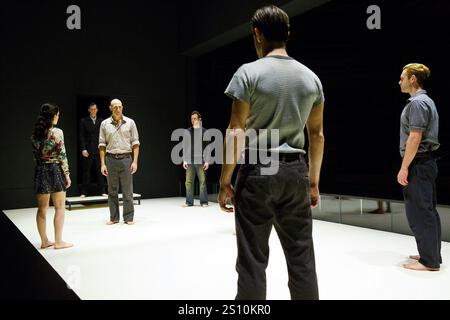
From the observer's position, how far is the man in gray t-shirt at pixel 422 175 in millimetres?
2824

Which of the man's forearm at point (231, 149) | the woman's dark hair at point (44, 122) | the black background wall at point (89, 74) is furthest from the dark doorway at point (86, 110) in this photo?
the man's forearm at point (231, 149)

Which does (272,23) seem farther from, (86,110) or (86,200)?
(86,110)

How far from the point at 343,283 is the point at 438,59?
2763mm

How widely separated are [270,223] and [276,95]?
0.48 m

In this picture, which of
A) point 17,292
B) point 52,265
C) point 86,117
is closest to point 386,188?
point 52,265

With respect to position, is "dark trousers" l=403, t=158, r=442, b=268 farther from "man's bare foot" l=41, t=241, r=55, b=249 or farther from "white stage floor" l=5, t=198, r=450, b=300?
"man's bare foot" l=41, t=241, r=55, b=249

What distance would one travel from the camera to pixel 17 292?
2297 millimetres

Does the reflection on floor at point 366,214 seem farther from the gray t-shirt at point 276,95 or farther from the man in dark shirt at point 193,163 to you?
the gray t-shirt at point 276,95

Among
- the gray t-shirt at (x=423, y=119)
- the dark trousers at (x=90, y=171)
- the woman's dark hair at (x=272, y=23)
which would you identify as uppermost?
the woman's dark hair at (x=272, y=23)

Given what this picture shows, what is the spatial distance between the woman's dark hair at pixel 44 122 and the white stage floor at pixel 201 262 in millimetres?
1031

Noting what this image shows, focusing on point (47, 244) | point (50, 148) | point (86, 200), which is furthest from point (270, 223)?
point (86, 200)

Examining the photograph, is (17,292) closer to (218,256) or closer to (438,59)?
(218,256)

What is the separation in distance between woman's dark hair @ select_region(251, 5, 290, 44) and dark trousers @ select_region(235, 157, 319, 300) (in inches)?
19.4

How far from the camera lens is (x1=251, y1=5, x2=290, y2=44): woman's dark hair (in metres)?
1.51
